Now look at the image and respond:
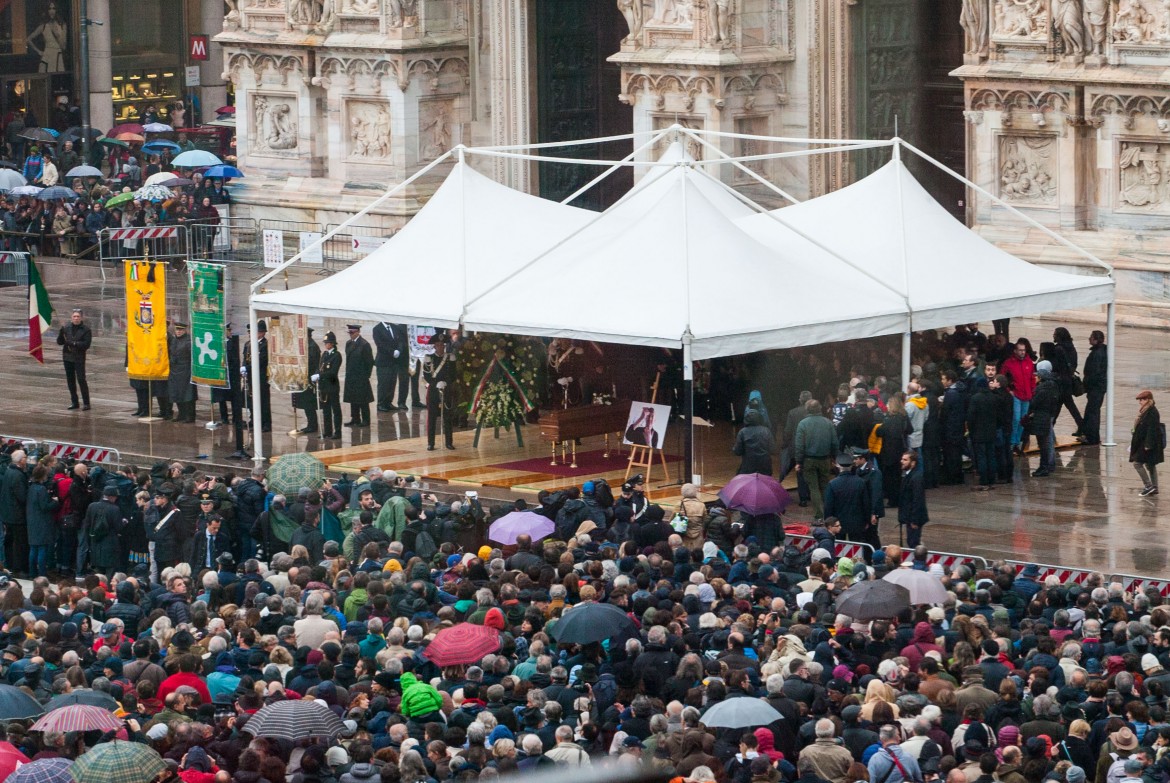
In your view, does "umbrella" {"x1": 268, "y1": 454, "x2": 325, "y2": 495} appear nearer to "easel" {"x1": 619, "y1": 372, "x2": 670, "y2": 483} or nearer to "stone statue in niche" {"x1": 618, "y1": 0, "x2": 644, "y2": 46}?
"easel" {"x1": 619, "y1": 372, "x2": 670, "y2": 483}

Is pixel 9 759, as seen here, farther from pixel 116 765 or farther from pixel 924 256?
pixel 924 256

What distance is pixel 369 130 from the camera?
4419 cm

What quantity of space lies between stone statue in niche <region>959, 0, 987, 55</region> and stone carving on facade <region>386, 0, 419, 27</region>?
11.3m

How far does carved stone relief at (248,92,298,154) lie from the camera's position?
45500 mm

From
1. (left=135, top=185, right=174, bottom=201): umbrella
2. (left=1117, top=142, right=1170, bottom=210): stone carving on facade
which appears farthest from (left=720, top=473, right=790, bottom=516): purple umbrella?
(left=135, top=185, right=174, bottom=201): umbrella

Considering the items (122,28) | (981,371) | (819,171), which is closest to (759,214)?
(981,371)

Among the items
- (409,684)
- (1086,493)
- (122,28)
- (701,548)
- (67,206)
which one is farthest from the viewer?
(122,28)

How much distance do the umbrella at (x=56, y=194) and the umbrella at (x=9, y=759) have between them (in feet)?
108

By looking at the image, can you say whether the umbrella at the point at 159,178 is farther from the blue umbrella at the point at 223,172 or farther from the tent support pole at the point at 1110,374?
the tent support pole at the point at 1110,374

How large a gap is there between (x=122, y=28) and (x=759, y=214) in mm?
41085

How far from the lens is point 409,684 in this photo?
54.2ft

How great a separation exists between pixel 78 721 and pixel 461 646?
3.06 meters

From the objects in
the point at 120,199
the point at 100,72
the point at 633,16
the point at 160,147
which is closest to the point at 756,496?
the point at 633,16

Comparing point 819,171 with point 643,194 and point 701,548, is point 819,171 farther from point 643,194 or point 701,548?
point 701,548
